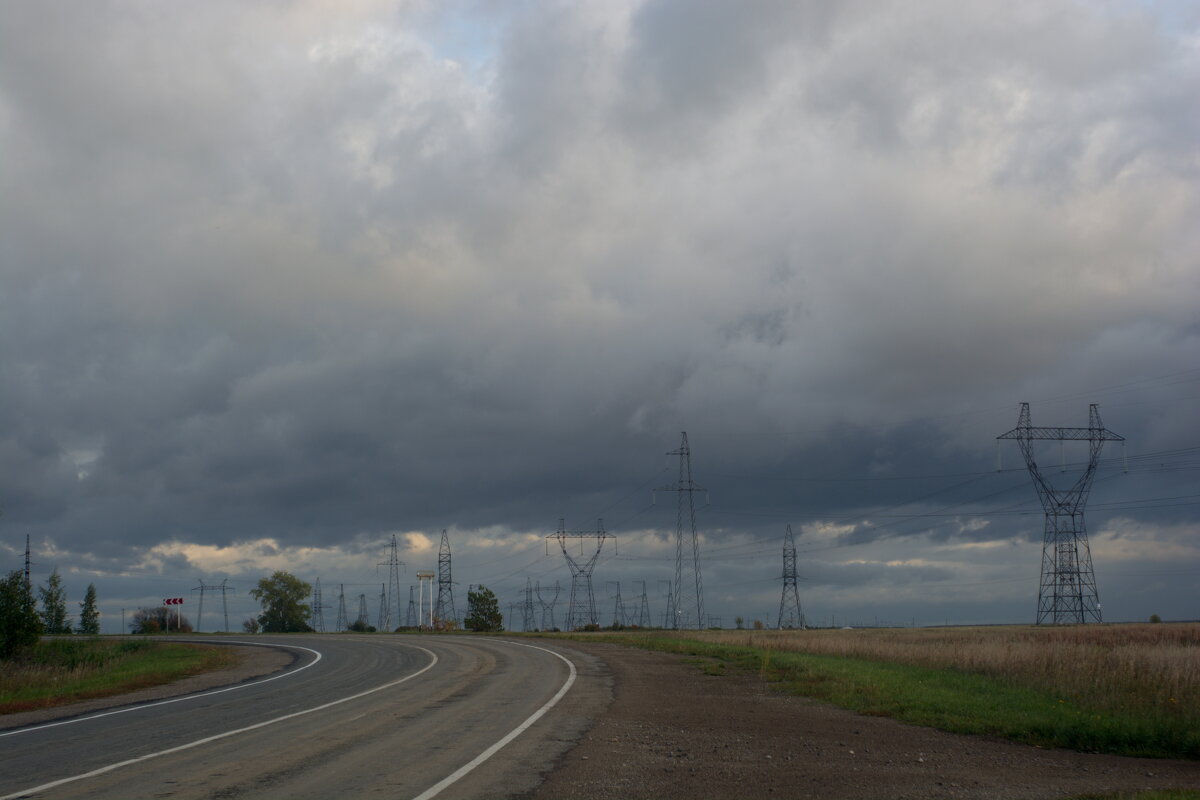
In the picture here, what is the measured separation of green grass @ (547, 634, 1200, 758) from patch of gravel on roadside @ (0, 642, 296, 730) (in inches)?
679

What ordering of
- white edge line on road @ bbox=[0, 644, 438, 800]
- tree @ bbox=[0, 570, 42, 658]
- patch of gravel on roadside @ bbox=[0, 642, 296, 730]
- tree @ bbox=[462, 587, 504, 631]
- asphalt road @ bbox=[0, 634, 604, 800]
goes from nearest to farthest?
white edge line on road @ bbox=[0, 644, 438, 800], asphalt road @ bbox=[0, 634, 604, 800], patch of gravel on roadside @ bbox=[0, 642, 296, 730], tree @ bbox=[0, 570, 42, 658], tree @ bbox=[462, 587, 504, 631]

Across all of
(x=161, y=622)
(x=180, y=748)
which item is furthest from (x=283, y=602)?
(x=180, y=748)

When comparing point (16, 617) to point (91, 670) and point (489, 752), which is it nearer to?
point (91, 670)

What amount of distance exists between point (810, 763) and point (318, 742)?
838 centimetres

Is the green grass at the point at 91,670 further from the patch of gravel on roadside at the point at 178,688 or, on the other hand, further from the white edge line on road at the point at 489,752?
the white edge line on road at the point at 489,752

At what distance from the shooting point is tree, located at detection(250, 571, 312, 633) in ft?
499

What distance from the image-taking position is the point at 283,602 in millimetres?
153000

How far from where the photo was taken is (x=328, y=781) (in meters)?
12.3

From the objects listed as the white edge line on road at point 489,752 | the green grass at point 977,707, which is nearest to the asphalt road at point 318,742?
the white edge line on road at point 489,752

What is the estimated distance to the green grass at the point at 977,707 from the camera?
1592 centimetres

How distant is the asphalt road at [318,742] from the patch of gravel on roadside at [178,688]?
53.6 inches

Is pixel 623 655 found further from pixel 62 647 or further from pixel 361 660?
pixel 62 647

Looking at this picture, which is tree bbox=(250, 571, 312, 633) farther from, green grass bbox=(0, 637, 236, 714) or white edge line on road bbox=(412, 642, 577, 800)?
white edge line on road bbox=(412, 642, 577, 800)

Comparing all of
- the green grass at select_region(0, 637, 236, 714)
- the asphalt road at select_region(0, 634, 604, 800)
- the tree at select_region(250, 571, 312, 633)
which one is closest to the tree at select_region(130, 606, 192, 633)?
the tree at select_region(250, 571, 312, 633)
